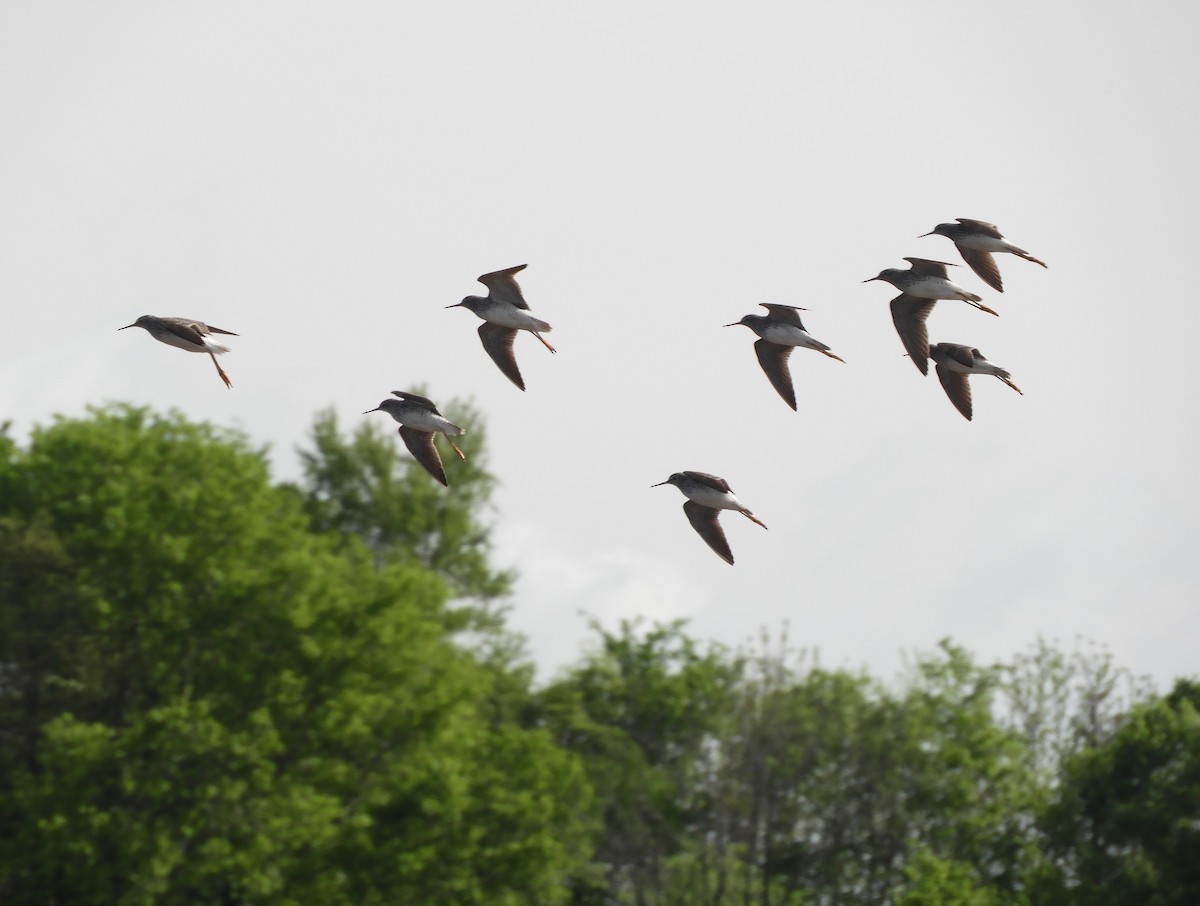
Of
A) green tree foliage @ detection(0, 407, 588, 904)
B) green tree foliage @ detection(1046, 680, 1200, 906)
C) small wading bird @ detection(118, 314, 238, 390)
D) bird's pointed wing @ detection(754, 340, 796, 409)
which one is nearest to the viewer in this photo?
small wading bird @ detection(118, 314, 238, 390)

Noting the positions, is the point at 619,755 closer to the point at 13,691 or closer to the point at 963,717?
the point at 963,717

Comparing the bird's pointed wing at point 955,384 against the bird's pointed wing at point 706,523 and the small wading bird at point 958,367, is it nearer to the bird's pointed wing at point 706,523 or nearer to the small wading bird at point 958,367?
the small wading bird at point 958,367

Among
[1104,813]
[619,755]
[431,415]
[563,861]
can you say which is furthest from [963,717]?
[431,415]

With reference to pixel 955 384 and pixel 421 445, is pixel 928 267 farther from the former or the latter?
pixel 421 445

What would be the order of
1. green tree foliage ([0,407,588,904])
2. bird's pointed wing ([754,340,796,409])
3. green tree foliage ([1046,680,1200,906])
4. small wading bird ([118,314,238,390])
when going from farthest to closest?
green tree foliage ([1046,680,1200,906]), green tree foliage ([0,407,588,904]), bird's pointed wing ([754,340,796,409]), small wading bird ([118,314,238,390])

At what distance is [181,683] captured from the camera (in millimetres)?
45125

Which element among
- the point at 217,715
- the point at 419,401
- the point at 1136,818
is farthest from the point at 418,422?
the point at 1136,818

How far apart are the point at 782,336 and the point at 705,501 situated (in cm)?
211

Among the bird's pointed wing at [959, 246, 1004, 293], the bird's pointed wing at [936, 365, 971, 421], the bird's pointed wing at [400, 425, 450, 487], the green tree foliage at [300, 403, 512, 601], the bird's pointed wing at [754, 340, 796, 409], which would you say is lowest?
the bird's pointed wing at [400, 425, 450, 487]

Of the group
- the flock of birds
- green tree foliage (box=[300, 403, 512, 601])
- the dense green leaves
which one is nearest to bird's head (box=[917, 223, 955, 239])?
the flock of birds

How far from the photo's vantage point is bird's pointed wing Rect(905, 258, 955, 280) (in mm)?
22547

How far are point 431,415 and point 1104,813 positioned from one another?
3458 cm

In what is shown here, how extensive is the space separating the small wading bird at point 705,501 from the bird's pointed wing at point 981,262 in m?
3.67

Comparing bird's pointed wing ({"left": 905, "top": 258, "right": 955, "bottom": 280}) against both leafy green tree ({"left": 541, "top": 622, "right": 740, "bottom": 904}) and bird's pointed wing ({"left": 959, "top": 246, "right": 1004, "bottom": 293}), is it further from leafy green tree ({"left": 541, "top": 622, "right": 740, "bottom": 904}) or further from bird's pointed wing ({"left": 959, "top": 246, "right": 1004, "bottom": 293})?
leafy green tree ({"left": 541, "top": 622, "right": 740, "bottom": 904})
